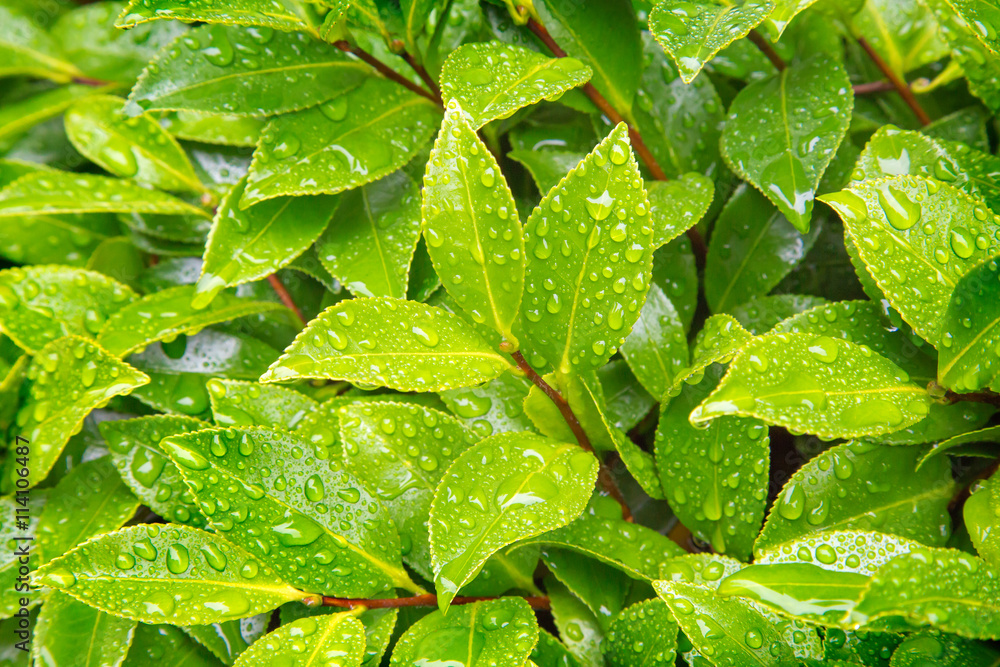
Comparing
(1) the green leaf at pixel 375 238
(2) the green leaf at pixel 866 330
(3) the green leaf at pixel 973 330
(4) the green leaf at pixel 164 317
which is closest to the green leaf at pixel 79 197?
(4) the green leaf at pixel 164 317

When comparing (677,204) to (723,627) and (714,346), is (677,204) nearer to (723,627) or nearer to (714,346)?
(714,346)

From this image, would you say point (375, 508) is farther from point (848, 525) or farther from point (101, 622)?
point (848, 525)

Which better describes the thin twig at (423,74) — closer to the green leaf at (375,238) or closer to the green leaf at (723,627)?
the green leaf at (375,238)

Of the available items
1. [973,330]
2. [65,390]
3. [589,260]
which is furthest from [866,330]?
[65,390]

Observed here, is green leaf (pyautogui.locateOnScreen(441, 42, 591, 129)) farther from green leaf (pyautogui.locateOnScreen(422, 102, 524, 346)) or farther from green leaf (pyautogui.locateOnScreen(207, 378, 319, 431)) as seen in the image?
green leaf (pyautogui.locateOnScreen(207, 378, 319, 431))

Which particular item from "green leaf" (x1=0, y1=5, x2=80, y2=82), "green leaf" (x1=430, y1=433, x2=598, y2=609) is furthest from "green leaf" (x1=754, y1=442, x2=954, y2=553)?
"green leaf" (x1=0, y1=5, x2=80, y2=82)
